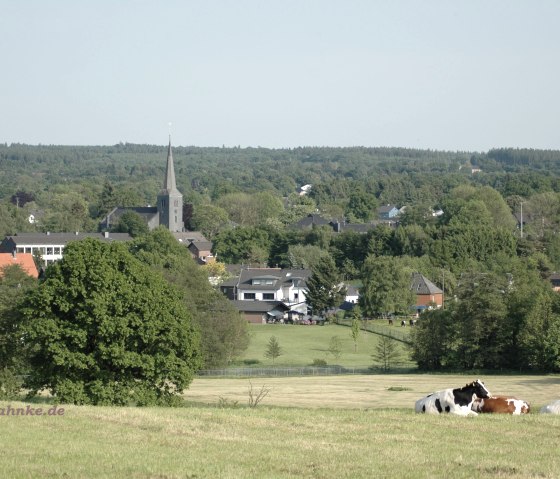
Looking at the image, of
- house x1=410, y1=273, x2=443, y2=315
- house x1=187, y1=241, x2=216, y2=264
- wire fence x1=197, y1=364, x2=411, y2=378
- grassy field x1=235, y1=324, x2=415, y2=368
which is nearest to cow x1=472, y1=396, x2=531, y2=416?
Result: wire fence x1=197, y1=364, x2=411, y2=378

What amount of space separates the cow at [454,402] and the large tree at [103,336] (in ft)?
35.7

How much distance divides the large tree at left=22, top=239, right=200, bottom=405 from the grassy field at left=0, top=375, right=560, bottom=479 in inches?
321

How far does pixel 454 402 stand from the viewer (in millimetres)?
26719

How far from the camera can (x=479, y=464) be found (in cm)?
1902

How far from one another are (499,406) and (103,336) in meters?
13.1

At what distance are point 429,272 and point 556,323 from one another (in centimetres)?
5501

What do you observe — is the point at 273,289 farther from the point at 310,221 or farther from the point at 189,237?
the point at 310,221

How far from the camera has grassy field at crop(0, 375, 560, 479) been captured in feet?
60.1

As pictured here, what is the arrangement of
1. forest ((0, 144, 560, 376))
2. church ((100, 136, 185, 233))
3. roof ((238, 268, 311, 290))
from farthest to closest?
church ((100, 136, 185, 233)) < roof ((238, 268, 311, 290)) < forest ((0, 144, 560, 376))

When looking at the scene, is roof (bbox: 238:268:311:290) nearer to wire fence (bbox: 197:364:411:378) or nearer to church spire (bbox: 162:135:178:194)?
wire fence (bbox: 197:364:411:378)

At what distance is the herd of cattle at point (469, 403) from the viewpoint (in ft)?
87.7

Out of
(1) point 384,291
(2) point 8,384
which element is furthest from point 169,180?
(2) point 8,384

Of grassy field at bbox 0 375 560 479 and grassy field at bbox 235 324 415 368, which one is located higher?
grassy field at bbox 0 375 560 479

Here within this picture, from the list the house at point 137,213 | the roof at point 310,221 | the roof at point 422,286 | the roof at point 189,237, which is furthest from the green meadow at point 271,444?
the roof at point 310,221
